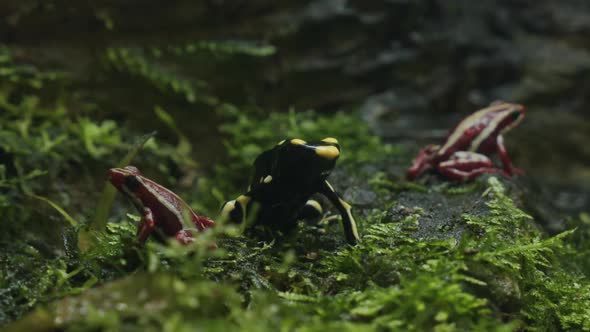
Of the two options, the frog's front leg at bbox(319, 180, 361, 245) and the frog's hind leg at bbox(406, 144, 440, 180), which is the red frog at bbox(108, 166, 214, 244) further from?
the frog's hind leg at bbox(406, 144, 440, 180)

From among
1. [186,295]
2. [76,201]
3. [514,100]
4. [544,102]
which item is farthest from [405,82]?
[186,295]

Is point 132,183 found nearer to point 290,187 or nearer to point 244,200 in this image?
point 244,200

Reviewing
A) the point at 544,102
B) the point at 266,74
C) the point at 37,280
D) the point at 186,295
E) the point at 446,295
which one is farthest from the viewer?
the point at 544,102

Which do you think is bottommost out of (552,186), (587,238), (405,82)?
(552,186)

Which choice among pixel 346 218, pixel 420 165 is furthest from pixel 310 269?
pixel 420 165

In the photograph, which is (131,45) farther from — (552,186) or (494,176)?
(552,186)

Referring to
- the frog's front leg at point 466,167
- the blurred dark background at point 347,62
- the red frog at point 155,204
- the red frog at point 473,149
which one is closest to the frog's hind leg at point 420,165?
the red frog at point 473,149

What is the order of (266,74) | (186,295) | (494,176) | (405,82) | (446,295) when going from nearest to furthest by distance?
(186,295), (446,295), (494,176), (266,74), (405,82)

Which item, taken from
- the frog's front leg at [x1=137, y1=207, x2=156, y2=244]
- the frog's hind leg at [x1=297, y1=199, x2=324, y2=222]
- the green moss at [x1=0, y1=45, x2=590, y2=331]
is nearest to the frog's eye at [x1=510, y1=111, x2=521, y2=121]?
the green moss at [x1=0, y1=45, x2=590, y2=331]
